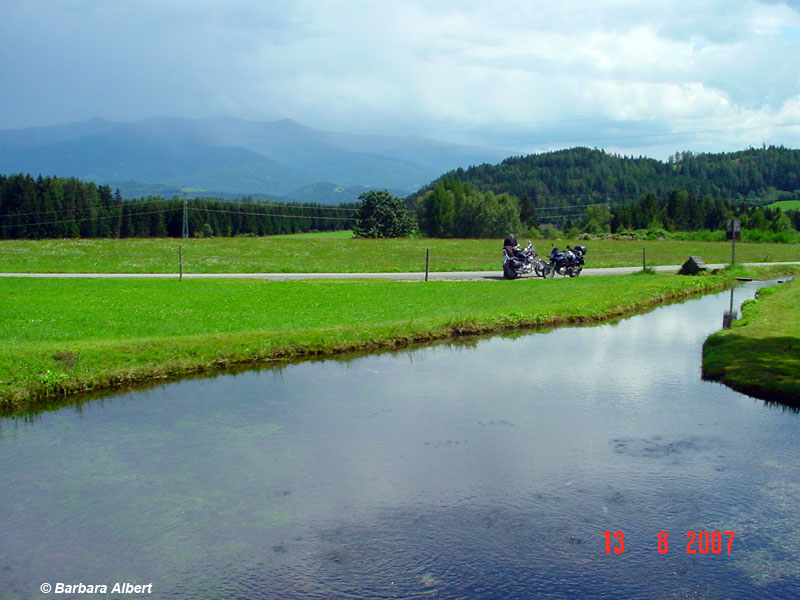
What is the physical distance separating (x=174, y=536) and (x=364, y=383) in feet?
24.7

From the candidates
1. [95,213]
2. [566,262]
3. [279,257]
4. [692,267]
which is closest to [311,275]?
[566,262]

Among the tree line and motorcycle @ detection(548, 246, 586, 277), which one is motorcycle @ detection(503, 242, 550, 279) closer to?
motorcycle @ detection(548, 246, 586, 277)

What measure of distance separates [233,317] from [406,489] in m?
13.5

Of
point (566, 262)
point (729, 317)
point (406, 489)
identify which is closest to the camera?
point (406, 489)

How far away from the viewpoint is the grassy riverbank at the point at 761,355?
14250 millimetres

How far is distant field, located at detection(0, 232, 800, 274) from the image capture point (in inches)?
1842

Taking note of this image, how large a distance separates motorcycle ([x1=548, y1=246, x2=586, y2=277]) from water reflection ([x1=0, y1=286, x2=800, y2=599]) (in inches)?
963

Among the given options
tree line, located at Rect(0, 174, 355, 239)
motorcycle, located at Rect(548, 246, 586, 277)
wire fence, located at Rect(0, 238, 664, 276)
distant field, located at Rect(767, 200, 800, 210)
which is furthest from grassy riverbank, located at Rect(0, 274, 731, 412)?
distant field, located at Rect(767, 200, 800, 210)

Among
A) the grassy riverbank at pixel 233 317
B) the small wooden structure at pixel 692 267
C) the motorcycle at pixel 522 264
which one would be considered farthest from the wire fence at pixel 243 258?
the small wooden structure at pixel 692 267

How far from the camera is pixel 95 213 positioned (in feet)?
425

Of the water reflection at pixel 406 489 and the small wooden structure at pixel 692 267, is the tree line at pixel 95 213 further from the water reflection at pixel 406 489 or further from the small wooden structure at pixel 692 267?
the water reflection at pixel 406 489

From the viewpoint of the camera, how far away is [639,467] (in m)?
10.3

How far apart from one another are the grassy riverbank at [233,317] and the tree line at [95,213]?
95.3 meters

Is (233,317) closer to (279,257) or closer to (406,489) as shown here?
(406,489)
